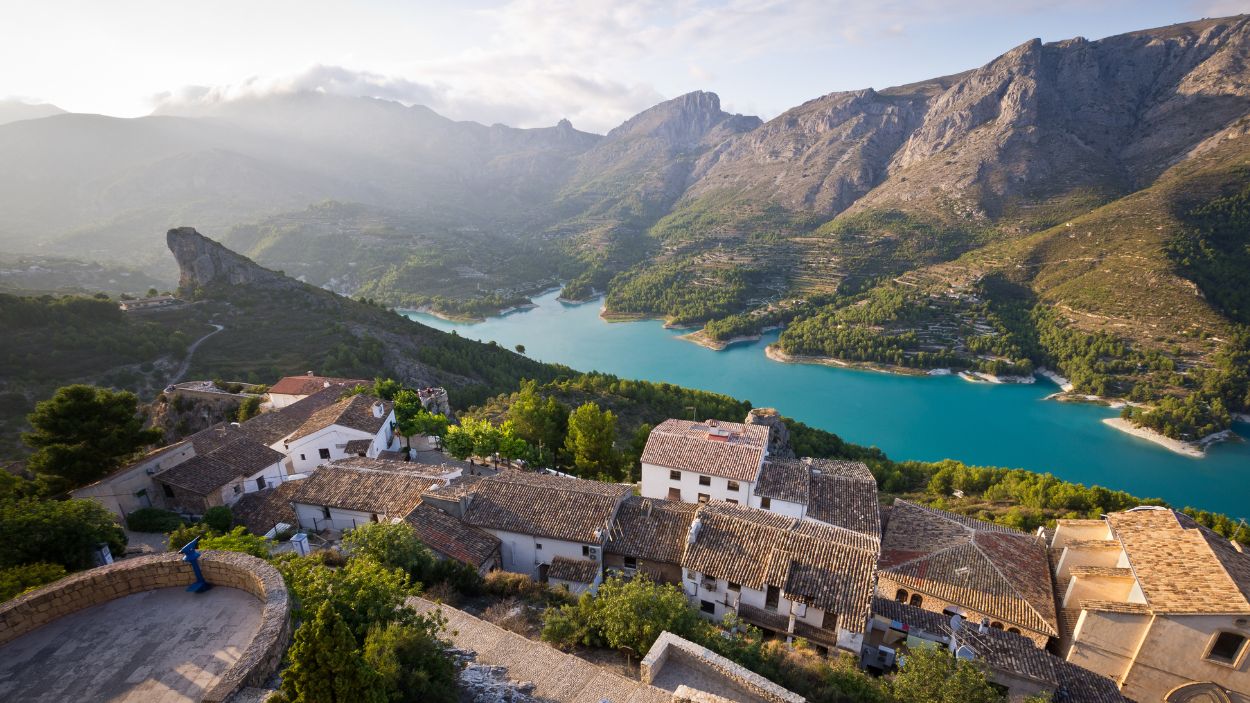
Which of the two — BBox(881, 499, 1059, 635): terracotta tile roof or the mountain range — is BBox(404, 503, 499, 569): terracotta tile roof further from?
the mountain range

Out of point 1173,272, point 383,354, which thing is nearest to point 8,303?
point 383,354

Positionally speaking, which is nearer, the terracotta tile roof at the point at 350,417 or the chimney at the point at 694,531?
the chimney at the point at 694,531

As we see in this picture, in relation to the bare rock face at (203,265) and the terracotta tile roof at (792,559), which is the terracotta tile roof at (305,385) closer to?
the terracotta tile roof at (792,559)

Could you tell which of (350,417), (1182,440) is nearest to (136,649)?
(350,417)

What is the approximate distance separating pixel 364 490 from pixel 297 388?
57.5 feet

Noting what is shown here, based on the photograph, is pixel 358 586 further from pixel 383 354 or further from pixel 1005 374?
pixel 1005 374

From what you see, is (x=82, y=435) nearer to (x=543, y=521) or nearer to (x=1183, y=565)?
(x=543, y=521)

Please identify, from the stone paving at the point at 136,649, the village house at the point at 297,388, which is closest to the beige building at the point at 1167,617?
the stone paving at the point at 136,649

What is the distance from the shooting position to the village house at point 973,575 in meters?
16.0

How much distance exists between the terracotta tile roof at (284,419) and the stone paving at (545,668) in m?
19.3

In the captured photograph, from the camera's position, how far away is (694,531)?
15.8 m

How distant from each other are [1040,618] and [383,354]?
49835 millimetres

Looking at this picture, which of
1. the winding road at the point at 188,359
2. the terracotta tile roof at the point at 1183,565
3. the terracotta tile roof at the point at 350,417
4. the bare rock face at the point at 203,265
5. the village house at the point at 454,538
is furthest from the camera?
the bare rock face at the point at 203,265

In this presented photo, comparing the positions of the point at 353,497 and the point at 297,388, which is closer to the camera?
the point at 353,497
